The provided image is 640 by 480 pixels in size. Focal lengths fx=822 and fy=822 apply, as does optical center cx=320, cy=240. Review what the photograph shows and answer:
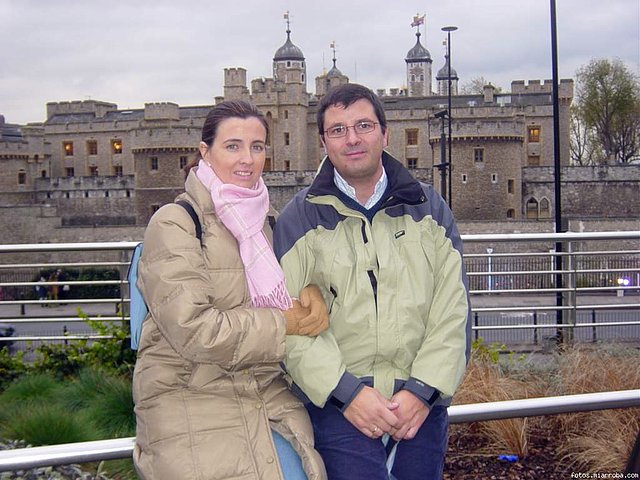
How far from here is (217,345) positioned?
87.2 inches

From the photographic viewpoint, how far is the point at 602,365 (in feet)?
13.7

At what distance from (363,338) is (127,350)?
3.10 m

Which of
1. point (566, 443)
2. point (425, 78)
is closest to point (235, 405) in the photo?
point (566, 443)

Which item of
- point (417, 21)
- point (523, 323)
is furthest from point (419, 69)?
point (523, 323)

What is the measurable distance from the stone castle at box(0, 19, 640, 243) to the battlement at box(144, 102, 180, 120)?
7cm

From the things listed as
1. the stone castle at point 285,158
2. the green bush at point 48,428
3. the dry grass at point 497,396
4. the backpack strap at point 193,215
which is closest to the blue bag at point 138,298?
the backpack strap at point 193,215

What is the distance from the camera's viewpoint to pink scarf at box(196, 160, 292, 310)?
238cm

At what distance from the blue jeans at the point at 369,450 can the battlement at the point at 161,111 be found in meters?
52.5

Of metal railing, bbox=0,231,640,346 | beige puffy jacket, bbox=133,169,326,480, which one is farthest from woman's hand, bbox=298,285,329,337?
metal railing, bbox=0,231,640,346

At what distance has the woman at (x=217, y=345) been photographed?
2221mm

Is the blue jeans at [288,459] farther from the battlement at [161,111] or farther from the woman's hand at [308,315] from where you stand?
the battlement at [161,111]

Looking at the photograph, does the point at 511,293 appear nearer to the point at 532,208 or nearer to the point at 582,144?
the point at 532,208

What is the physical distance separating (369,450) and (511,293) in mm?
12947

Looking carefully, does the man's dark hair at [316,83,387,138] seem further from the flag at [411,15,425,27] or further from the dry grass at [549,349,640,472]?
the flag at [411,15,425,27]
